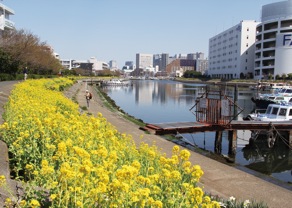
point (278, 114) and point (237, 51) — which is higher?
point (237, 51)

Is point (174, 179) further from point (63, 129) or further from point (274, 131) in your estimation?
point (274, 131)

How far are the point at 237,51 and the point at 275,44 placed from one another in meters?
23.0

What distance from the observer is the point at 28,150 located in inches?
239

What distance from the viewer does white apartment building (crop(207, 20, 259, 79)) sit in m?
121

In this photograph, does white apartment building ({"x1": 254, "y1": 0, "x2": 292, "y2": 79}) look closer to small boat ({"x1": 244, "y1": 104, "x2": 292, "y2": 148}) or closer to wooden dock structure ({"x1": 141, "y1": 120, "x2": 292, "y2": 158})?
small boat ({"x1": 244, "y1": 104, "x2": 292, "y2": 148})

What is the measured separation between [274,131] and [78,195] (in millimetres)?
19655

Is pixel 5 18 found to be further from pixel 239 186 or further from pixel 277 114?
pixel 239 186

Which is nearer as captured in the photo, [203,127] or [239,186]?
[239,186]

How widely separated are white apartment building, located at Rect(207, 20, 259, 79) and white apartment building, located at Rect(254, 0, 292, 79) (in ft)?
21.5

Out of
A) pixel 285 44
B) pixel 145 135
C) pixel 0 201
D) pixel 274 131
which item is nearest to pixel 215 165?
pixel 145 135

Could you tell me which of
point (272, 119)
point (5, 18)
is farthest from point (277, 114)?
point (5, 18)

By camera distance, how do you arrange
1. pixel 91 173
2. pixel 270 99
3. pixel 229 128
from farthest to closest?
Answer: pixel 270 99 < pixel 229 128 < pixel 91 173

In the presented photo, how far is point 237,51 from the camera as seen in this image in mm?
124750

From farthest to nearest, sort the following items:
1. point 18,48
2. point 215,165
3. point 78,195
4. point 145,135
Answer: point 18,48
point 145,135
point 215,165
point 78,195
